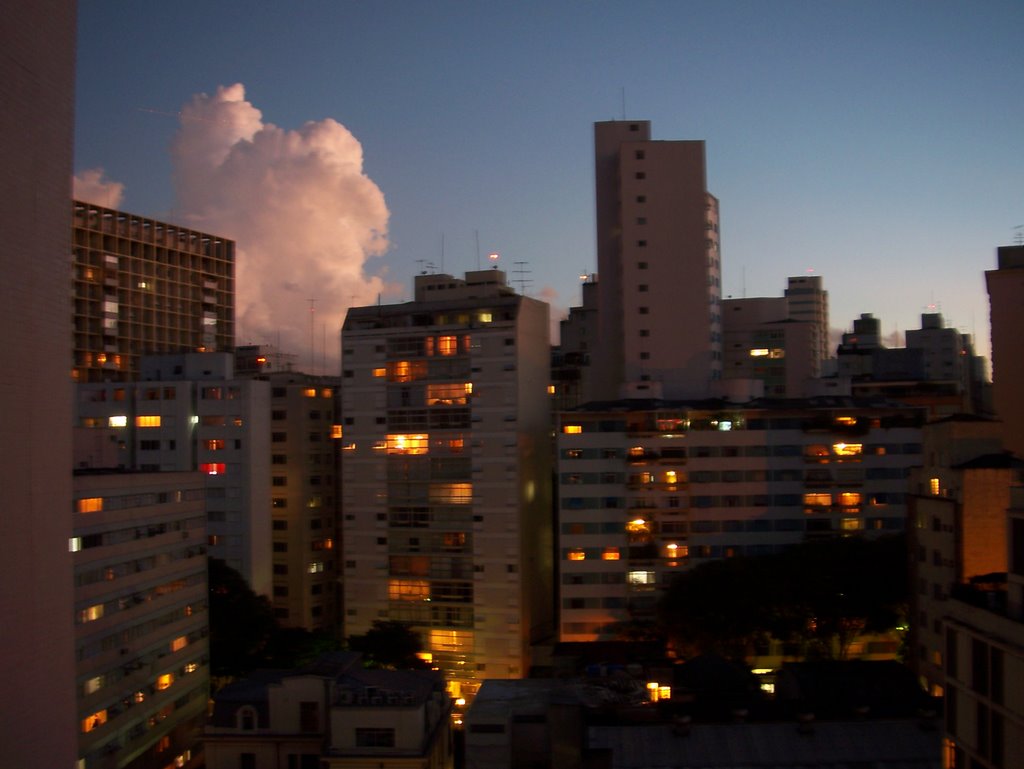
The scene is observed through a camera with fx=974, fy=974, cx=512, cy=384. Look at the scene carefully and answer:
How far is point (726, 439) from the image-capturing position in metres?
48.2

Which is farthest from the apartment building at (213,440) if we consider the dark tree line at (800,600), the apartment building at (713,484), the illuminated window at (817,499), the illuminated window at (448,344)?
the illuminated window at (817,499)

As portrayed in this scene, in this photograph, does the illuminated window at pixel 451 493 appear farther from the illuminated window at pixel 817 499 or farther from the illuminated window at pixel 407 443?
the illuminated window at pixel 817 499

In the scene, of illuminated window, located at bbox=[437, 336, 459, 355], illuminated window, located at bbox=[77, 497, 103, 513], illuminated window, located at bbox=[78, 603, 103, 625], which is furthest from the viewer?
illuminated window, located at bbox=[437, 336, 459, 355]

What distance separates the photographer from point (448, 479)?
162ft

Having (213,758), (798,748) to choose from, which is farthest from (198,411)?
(798,748)

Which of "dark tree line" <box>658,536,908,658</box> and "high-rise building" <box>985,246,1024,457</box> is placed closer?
"dark tree line" <box>658,536,908,658</box>

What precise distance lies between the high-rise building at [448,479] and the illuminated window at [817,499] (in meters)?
13.9

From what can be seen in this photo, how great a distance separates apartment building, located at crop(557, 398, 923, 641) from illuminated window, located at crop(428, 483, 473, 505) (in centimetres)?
478

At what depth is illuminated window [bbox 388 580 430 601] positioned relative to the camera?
4934 centimetres

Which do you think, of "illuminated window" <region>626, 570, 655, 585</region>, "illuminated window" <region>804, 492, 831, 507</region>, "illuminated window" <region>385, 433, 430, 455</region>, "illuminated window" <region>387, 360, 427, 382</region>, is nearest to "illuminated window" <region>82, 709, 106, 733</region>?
"illuminated window" <region>385, 433, 430, 455</region>

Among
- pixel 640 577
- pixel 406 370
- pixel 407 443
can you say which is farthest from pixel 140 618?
pixel 640 577

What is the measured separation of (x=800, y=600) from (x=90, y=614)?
2709cm

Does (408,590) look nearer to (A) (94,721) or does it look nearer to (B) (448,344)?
(B) (448,344)

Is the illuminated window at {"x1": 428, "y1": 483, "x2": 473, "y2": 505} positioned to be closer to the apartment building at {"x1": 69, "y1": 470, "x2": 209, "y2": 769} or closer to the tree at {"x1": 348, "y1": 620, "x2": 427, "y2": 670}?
the tree at {"x1": 348, "y1": 620, "x2": 427, "y2": 670}
